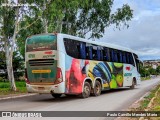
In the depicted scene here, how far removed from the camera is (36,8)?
27594mm

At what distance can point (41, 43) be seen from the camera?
1881 cm

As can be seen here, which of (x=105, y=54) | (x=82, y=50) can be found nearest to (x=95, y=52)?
(x=105, y=54)

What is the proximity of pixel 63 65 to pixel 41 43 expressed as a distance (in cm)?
171

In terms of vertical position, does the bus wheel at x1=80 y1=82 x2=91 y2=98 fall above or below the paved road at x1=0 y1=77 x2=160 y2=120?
above

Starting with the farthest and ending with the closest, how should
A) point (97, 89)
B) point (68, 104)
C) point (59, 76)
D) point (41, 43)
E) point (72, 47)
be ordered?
point (97, 89), point (72, 47), point (41, 43), point (59, 76), point (68, 104)

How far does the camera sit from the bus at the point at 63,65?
60.0 feet

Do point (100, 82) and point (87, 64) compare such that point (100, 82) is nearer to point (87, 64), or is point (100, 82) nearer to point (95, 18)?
point (87, 64)

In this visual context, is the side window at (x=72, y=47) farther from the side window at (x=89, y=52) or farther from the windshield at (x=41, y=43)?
the side window at (x=89, y=52)

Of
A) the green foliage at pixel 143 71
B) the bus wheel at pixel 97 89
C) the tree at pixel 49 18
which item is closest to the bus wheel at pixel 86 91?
the bus wheel at pixel 97 89

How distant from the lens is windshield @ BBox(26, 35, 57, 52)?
18.5m

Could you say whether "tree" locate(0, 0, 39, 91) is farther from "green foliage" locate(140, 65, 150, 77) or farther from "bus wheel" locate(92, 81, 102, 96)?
"green foliage" locate(140, 65, 150, 77)

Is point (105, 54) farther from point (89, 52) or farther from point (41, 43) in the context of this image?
point (41, 43)

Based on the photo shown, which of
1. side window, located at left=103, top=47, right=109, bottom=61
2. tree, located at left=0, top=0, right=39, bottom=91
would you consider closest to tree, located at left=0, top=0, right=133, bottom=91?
tree, located at left=0, top=0, right=39, bottom=91

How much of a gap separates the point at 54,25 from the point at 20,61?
18.2 meters
